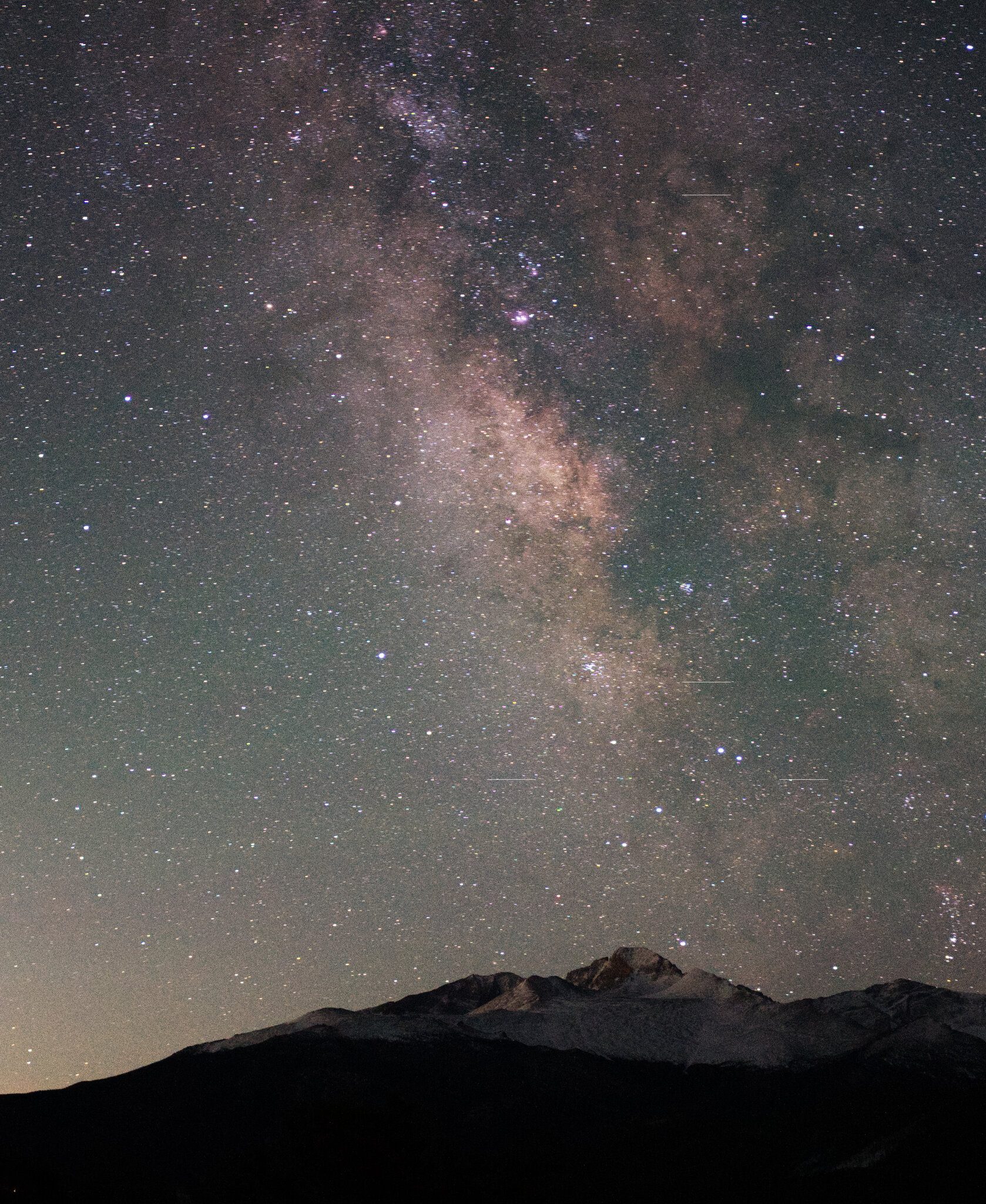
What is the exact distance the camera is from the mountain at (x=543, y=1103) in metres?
47.8

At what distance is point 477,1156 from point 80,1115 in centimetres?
3752

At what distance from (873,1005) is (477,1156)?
81.5 meters

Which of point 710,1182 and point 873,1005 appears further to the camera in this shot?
A: point 873,1005

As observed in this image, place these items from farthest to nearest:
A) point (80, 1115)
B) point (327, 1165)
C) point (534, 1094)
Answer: point (534, 1094) → point (80, 1115) → point (327, 1165)

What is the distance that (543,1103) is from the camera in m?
87.7

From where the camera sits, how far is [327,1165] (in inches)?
1655

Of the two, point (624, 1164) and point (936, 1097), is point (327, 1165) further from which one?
point (936, 1097)

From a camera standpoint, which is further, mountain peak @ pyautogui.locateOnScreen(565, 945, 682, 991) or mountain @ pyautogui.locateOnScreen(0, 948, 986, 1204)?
mountain peak @ pyautogui.locateOnScreen(565, 945, 682, 991)

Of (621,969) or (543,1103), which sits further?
(621,969)

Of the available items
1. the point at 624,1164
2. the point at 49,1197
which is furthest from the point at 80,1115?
the point at 624,1164

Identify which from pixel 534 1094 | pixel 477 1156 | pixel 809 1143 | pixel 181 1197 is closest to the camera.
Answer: pixel 181 1197

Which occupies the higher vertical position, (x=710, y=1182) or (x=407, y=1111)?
(x=407, y=1111)

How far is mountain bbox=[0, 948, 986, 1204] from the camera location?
47.8 metres

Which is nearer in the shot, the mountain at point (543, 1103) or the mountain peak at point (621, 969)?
the mountain at point (543, 1103)
